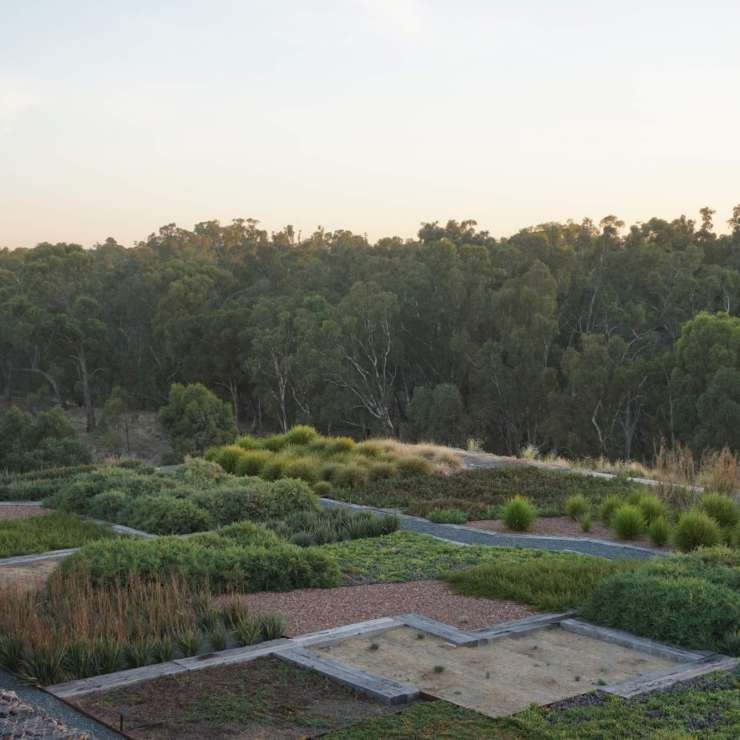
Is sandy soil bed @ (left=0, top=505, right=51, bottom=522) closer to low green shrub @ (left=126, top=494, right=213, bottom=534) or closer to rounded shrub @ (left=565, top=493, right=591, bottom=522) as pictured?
low green shrub @ (left=126, top=494, right=213, bottom=534)

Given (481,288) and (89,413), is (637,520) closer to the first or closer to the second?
(481,288)

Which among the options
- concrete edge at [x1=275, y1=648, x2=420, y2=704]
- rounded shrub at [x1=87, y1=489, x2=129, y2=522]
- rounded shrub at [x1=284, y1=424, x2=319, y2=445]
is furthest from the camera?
rounded shrub at [x1=284, y1=424, x2=319, y2=445]

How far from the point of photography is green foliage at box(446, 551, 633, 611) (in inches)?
283

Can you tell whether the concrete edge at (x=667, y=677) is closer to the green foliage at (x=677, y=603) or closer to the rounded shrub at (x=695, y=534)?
the green foliage at (x=677, y=603)

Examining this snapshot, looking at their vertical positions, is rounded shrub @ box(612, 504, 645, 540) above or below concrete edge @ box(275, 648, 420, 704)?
below

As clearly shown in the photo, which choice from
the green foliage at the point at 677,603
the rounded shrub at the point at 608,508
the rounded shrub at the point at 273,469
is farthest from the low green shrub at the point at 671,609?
the rounded shrub at the point at 273,469

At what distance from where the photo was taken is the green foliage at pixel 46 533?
9266mm

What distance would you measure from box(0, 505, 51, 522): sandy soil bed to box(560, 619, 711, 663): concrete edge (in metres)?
7.28

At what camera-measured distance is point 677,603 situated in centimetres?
636

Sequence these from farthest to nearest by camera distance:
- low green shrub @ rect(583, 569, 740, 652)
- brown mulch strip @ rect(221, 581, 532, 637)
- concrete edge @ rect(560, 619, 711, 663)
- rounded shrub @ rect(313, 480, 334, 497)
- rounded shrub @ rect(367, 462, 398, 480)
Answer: rounded shrub @ rect(367, 462, 398, 480) < rounded shrub @ rect(313, 480, 334, 497) < brown mulch strip @ rect(221, 581, 532, 637) < low green shrub @ rect(583, 569, 740, 652) < concrete edge @ rect(560, 619, 711, 663)

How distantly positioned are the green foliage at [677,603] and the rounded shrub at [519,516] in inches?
142

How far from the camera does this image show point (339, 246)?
5216 centimetres

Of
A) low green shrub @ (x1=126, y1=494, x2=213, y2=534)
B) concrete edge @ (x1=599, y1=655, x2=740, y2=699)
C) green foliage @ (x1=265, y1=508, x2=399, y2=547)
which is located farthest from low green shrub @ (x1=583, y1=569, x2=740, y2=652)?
low green shrub @ (x1=126, y1=494, x2=213, y2=534)

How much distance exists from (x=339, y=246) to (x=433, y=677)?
1867 inches
